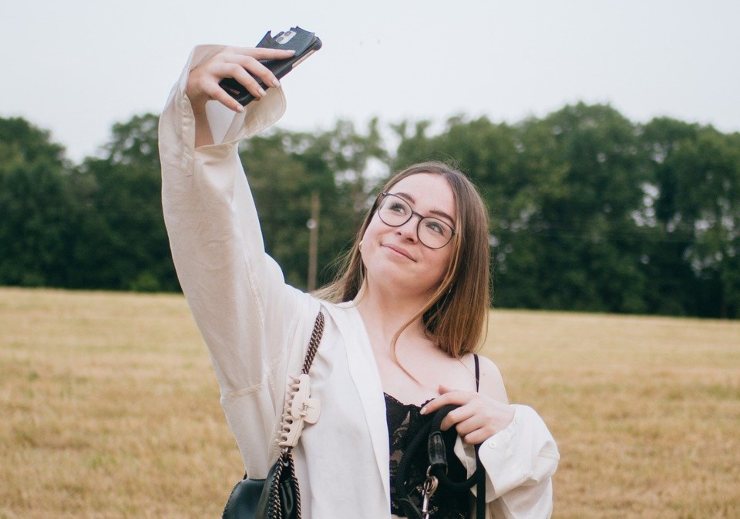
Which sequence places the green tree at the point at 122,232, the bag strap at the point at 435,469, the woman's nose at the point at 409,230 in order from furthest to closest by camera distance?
the green tree at the point at 122,232 → the woman's nose at the point at 409,230 → the bag strap at the point at 435,469

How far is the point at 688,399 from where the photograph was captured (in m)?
8.82

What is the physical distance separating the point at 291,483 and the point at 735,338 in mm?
21851

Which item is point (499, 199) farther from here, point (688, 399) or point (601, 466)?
point (601, 466)

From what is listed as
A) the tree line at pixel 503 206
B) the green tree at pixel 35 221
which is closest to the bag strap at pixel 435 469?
the tree line at pixel 503 206

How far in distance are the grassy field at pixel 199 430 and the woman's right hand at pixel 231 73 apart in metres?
3.20

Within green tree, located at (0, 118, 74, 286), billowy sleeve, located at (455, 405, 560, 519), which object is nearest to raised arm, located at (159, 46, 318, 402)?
billowy sleeve, located at (455, 405, 560, 519)

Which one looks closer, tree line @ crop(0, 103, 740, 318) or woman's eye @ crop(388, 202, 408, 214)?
woman's eye @ crop(388, 202, 408, 214)

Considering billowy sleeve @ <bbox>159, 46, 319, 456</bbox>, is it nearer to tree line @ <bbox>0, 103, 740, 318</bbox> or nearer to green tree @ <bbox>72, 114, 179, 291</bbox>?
tree line @ <bbox>0, 103, 740, 318</bbox>

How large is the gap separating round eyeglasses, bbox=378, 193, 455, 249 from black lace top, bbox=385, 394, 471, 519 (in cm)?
51

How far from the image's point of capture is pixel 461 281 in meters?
2.62

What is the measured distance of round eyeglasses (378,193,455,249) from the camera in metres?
2.42

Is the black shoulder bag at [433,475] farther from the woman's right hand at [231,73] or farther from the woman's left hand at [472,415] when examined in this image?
the woman's right hand at [231,73]

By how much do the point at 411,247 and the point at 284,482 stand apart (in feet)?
2.70

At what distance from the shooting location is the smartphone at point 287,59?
1.70 metres
